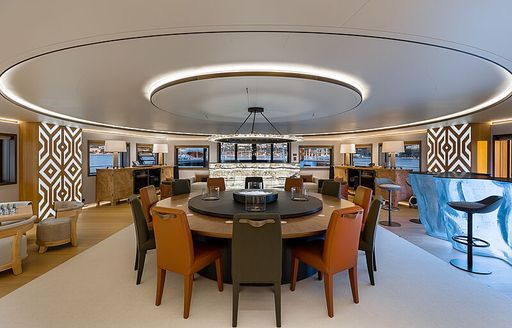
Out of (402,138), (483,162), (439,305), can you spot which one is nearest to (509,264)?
(439,305)

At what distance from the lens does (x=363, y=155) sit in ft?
35.4

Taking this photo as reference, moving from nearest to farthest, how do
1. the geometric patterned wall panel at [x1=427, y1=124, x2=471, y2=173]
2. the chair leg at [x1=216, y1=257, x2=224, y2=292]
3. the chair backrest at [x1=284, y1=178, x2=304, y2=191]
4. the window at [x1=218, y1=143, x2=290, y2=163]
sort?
the chair leg at [x1=216, y1=257, x2=224, y2=292]
the chair backrest at [x1=284, y1=178, x2=304, y2=191]
the geometric patterned wall panel at [x1=427, y1=124, x2=471, y2=173]
the window at [x1=218, y1=143, x2=290, y2=163]

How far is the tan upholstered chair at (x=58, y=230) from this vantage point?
3838mm

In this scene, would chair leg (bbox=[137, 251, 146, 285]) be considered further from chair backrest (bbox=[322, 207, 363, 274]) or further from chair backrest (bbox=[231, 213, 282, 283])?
chair backrest (bbox=[322, 207, 363, 274])

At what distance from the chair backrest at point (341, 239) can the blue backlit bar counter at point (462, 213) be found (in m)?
2.65

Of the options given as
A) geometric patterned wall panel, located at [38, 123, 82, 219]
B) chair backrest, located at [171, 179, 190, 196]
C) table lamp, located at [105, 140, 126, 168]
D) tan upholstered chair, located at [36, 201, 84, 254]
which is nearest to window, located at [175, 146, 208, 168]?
table lamp, located at [105, 140, 126, 168]

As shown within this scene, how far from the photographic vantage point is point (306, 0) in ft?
4.83

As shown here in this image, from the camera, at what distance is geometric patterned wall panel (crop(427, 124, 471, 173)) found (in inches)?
257

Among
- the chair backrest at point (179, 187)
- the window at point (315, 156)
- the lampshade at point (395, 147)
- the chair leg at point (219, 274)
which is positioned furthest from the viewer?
the window at point (315, 156)

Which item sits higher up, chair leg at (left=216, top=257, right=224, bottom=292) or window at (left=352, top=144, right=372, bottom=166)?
window at (left=352, top=144, right=372, bottom=166)

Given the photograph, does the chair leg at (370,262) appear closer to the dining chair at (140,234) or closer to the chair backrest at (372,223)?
the chair backrest at (372,223)

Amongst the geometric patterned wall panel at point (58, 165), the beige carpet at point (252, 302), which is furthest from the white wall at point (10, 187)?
the beige carpet at point (252, 302)

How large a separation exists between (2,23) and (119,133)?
297 inches

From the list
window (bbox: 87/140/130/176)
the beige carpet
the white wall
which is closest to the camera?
the beige carpet
